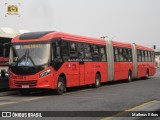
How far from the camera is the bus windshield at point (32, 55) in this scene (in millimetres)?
17703

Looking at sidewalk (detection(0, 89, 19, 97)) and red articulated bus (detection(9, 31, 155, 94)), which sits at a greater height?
Answer: red articulated bus (detection(9, 31, 155, 94))

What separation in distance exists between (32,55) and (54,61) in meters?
1.01

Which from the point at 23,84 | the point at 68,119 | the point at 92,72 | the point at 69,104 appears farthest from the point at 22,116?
the point at 92,72

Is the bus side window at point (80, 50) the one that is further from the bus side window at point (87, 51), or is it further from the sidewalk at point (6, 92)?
the sidewalk at point (6, 92)

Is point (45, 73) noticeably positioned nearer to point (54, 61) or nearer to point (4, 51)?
point (54, 61)

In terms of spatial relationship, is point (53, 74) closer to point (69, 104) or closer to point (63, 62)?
point (63, 62)

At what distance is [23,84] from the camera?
17.7 metres

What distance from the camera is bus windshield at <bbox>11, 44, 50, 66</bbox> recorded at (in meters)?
17.7

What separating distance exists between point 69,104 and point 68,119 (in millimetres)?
3508

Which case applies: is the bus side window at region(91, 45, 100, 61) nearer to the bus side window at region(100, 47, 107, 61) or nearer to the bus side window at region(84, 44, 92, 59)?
the bus side window at region(84, 44, 92, 59)

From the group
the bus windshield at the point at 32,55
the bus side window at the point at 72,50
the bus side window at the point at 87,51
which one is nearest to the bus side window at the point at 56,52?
the bus windshield at the point at 32,55

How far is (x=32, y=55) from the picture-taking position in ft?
58.7

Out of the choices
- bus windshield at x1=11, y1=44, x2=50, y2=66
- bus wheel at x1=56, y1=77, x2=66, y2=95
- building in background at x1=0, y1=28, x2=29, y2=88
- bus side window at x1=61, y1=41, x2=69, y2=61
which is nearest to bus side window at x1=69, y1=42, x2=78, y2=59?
bus side window at x1=61, y1=41, x2=69, y2=61

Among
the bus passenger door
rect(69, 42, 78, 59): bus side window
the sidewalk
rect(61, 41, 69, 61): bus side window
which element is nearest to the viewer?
the sidewalk
